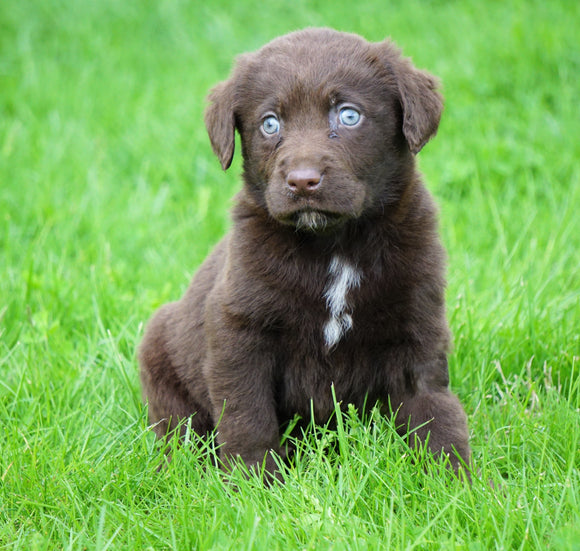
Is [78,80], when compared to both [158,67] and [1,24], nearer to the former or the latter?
[158,67]

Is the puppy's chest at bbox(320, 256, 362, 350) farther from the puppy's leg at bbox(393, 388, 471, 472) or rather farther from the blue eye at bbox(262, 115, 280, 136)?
the blue eye at bbox(262, 115, 280, 136)

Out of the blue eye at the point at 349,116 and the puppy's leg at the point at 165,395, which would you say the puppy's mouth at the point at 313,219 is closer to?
the blue eye at the point at 349,116

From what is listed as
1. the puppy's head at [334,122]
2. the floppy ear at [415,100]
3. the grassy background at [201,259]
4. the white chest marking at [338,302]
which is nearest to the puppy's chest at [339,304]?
the white chest marking at [338,302]

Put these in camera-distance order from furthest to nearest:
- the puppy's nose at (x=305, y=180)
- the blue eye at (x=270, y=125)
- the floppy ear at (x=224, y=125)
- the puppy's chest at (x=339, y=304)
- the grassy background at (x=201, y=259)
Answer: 1. the floppy ear at (x=224, y=125)
2. the blue eye at (x=270, y=125)
3. the puppy's chest at (x=339, y=304)
4. the puppy's nose at (x=305, y=180)
5. the grassy background at (x=201, y=259)

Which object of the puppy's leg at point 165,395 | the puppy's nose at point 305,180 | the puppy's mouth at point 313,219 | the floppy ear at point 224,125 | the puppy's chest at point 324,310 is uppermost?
the floppy ear at point 224,125

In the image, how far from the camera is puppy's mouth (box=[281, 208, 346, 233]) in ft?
9.97

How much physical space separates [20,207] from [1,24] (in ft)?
13.1

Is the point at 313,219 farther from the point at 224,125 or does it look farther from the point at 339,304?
the point at 224,125

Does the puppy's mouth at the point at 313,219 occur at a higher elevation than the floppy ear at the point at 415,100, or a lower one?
lower

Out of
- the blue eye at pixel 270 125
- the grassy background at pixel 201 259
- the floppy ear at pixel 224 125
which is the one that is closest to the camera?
the grassy background at pixel 201 259

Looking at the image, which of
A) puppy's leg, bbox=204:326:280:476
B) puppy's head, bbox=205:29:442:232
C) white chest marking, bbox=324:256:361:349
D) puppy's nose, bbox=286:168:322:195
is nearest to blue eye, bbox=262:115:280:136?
puppy's head, bbox=205:29:442:232

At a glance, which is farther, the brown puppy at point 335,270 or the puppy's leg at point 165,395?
the puppy's leg at point 165,395

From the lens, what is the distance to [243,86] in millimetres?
3369

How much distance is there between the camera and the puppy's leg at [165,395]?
360cm
